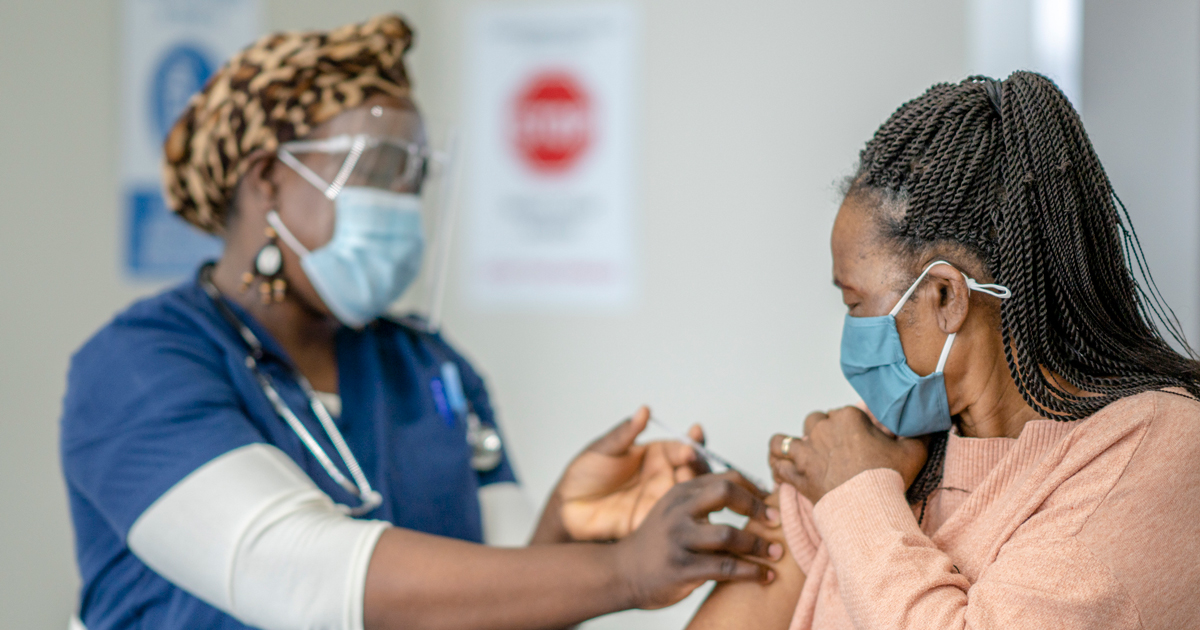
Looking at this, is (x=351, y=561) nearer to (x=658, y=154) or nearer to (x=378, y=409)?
(x=378, y=409)

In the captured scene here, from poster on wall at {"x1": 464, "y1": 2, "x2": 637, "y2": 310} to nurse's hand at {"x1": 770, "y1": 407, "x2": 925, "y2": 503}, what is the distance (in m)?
1.83

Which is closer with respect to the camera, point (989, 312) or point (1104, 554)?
point (1104, 554)

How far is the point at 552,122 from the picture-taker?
2.96 metres

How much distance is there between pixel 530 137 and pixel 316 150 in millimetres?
1499

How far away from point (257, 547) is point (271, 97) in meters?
0.77

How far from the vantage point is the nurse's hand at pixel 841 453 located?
1024 mm

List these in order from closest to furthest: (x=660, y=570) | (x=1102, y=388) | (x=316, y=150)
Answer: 1. (x=1102, y=388)
2. (x=660, y=570)
3. (x=316, y=150)

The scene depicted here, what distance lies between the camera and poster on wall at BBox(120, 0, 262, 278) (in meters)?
1.98

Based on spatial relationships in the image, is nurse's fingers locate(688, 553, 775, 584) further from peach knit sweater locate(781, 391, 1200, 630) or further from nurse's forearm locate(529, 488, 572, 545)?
nurse's forearm locate(529, 488, 572, 545)

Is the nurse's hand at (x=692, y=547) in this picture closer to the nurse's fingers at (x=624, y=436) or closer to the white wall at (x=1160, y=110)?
the nurse's fingers at (x=624, y=436)

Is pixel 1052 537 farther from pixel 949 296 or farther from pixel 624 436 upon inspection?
pixel 624 436

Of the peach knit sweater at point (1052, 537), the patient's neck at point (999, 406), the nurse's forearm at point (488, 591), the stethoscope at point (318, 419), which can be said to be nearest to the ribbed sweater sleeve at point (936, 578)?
the peach knit sweater at point (1052, 537)

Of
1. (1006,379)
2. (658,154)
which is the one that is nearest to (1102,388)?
(1006,379)

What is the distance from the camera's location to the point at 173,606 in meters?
1.34
